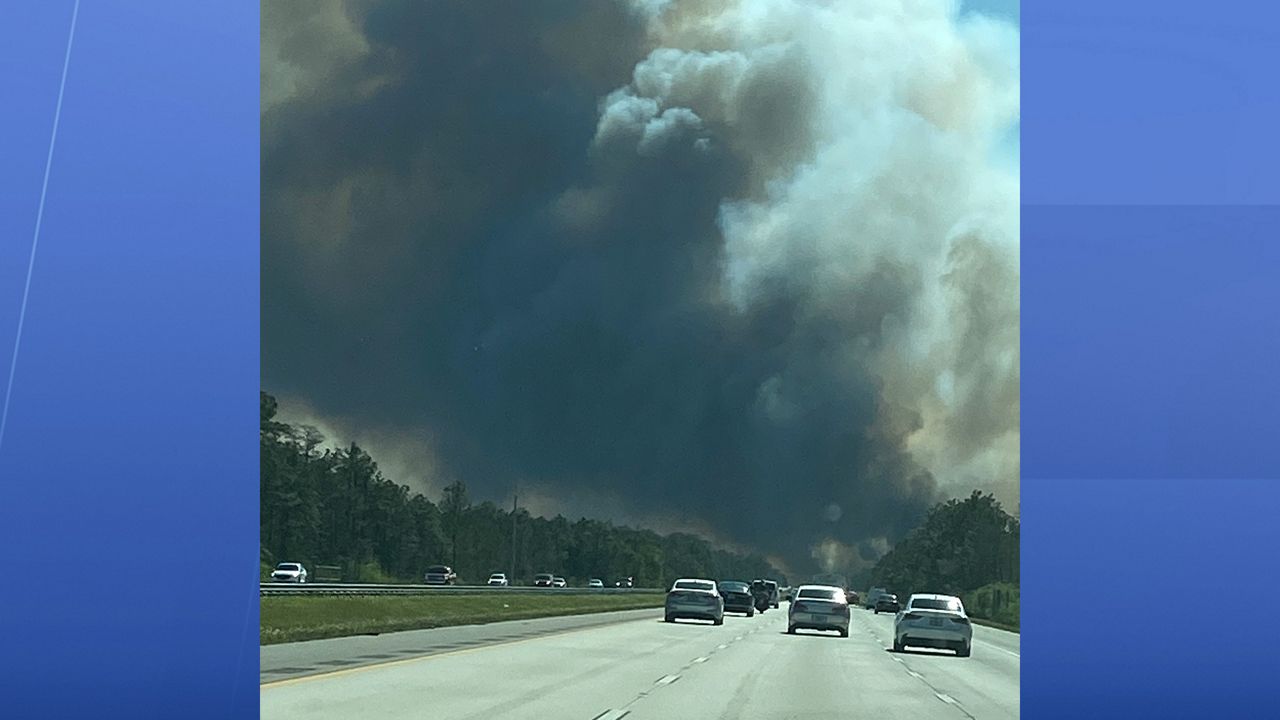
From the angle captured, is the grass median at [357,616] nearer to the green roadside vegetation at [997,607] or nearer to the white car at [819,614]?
the white car at [819,614]

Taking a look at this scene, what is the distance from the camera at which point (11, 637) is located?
49.5ft

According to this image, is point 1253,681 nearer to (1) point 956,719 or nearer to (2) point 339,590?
(1) point 956,719

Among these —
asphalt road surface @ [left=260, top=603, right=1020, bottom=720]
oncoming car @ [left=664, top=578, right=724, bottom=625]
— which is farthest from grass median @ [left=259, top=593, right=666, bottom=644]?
oncoming car @ [left=664, top=578, right=724, bottom=625]

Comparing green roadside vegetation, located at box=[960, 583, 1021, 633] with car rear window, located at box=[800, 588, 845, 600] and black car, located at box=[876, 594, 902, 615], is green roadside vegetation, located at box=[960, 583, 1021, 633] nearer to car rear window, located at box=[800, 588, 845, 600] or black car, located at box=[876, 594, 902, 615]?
black car, located at box=[876, 594, 902, 615]

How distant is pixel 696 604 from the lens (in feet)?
207

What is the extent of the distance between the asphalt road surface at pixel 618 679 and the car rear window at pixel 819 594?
1314 cm

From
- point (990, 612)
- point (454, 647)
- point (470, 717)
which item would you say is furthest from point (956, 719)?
point (990, 612)

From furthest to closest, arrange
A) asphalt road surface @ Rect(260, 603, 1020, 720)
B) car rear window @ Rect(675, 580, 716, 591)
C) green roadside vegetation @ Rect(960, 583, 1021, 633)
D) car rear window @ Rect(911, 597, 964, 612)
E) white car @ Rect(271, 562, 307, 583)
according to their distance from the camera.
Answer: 1. white car @ Rect(271, 562, 307, 583)
2. green roadside vegetation @ Rect(960, 583, 1021, 633)
3. car rear window @ Rect(675, 580, 716, 591)
4. car rear window @ Rect(911, 597, 964, 612)
5. asphalt road surface @ Rect(260, 603, 1020, 720)

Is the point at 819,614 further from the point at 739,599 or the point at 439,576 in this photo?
the point at 439,576

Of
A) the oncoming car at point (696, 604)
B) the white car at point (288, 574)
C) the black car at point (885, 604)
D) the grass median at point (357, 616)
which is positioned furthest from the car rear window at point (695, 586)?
the black car at point (885, 604)

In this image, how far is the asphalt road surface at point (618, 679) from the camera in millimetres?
20375

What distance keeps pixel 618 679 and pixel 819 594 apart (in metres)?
32.8

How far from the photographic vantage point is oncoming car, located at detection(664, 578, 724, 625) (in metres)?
63.1

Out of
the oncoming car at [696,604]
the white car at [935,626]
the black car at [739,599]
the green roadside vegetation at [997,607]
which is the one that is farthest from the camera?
the green roadside vegetation at [997,607]
